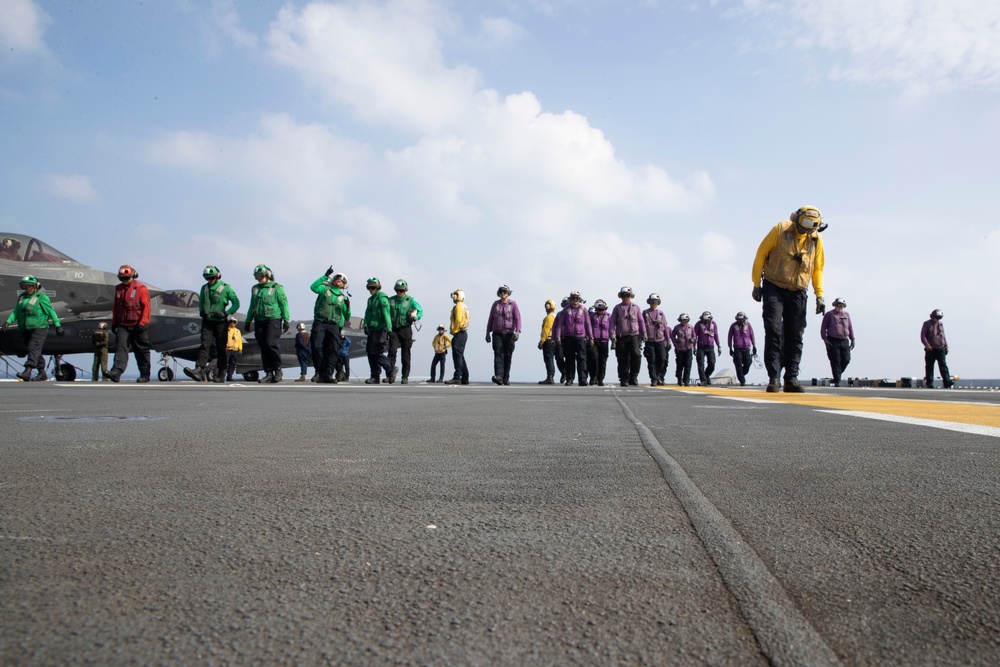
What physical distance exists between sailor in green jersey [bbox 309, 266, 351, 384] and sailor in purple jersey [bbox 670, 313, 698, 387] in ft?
34.7

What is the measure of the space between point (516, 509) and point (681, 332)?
19.7 metres

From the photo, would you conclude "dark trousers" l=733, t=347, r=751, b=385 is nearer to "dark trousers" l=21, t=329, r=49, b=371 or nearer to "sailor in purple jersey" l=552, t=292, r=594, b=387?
"sailor in purple jersey" l=552, t=292, r=594, b=387

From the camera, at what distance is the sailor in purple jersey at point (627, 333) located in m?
14.6

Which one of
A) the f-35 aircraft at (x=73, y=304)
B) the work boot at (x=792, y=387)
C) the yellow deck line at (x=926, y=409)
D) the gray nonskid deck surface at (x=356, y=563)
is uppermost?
the f-35 aircraft at (x=73, y=304)

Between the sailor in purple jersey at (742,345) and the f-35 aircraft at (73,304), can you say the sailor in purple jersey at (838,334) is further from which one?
the f-35 aircraft at (73,304)

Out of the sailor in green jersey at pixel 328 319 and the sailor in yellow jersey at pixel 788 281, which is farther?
the sailor in green jersey at pixel 328 319

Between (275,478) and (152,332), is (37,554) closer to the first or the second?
(275,478)

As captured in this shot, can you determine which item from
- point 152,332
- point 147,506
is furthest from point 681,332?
point 147,506

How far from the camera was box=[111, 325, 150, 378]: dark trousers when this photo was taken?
11320 mm

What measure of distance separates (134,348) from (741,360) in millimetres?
15083

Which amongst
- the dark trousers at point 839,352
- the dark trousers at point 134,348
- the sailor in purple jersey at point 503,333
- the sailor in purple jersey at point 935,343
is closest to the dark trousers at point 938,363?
the sailor in purple jersey at point 935,343

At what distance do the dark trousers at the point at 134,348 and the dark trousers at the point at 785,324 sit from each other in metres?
9.18

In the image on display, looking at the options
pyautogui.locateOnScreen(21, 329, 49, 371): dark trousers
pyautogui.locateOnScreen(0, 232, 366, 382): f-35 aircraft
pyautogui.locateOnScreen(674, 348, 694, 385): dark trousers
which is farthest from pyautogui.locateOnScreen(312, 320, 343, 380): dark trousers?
pyautogui.locateOnScreen(674, 348, 694, 385): dark trousers

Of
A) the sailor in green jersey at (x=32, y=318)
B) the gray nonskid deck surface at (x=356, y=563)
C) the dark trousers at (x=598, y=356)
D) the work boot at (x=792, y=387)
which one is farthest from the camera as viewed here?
the dark trousers at (x=598, y=356)
